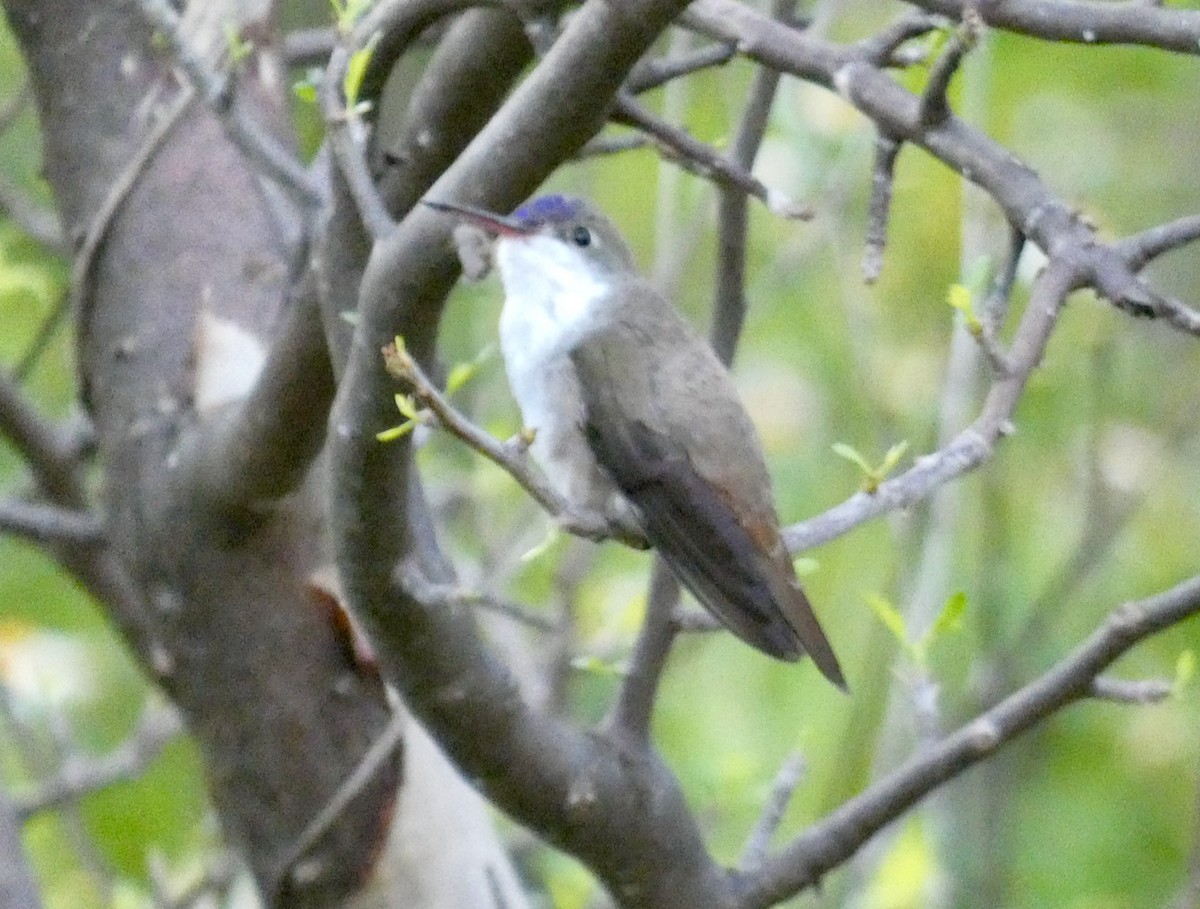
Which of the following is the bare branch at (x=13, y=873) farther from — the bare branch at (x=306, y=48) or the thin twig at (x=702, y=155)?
the bare branch at (x=306, y=48)

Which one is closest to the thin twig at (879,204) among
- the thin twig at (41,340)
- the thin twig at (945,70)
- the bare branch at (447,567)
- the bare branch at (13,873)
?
the thin twig at (945,70)

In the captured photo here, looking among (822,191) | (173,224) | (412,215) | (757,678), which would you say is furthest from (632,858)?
(757,678)

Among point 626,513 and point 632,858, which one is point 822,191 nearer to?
point 626,513

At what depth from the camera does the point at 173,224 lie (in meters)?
3.12

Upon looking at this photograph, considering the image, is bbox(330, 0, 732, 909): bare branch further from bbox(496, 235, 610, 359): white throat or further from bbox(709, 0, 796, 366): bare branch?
bbox(496, 235, 610, 359): white throat

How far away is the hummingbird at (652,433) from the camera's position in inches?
104

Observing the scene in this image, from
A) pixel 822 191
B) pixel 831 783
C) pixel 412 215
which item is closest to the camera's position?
pixel 412 215

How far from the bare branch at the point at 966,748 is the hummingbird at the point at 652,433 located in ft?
0.66

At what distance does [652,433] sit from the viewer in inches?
112

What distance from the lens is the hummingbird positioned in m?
2.64

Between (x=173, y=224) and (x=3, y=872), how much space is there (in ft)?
3.71

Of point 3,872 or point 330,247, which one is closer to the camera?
point 330,247

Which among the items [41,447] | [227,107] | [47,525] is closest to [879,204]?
[227,107]

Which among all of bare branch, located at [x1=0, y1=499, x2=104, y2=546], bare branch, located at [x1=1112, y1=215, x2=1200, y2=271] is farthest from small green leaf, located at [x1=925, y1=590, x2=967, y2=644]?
bare branch, located at [x1=0, y1=499, x2=104, y2=546]
